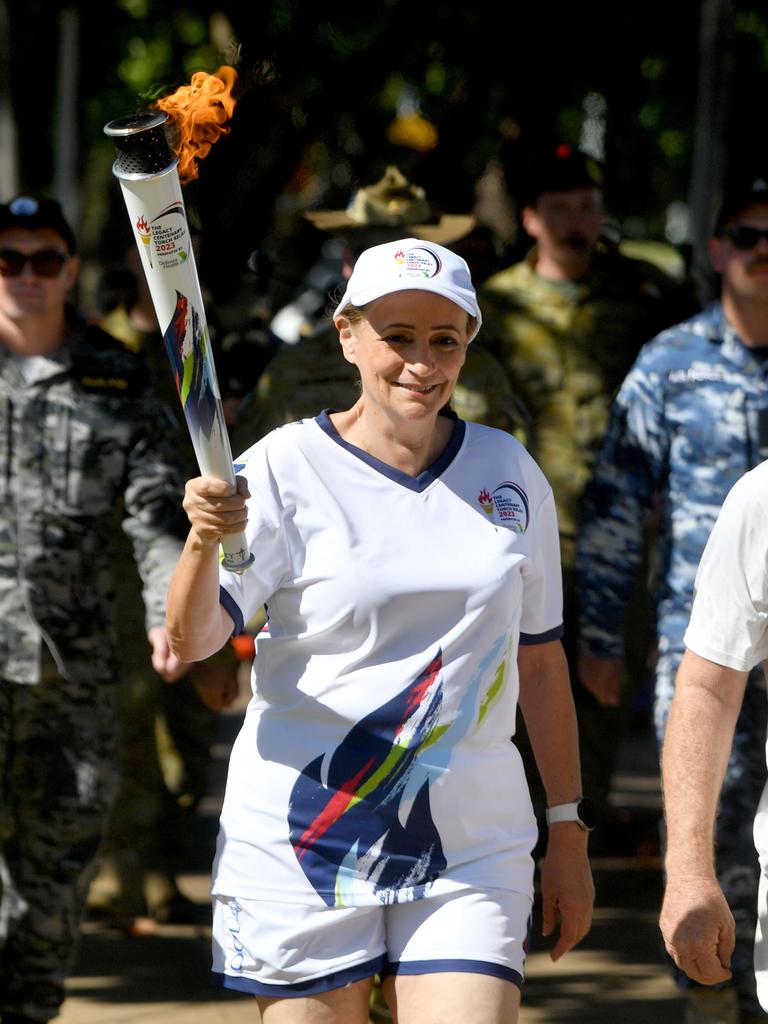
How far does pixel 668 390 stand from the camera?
19.4 ft

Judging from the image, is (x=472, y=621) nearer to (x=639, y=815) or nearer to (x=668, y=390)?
(x=668, y=390)

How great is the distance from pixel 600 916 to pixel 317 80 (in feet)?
16.7

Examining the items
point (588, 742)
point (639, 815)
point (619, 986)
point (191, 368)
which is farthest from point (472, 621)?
point (639, 815)

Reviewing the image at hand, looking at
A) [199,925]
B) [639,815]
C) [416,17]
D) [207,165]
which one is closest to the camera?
[199,925]

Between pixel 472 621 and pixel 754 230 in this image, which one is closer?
pixel 472 621

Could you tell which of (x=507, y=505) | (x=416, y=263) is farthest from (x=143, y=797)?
(x=416, y=263)

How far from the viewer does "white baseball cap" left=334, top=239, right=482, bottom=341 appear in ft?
12.5

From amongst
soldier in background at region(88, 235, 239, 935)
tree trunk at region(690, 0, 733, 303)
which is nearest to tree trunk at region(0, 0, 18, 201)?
tree trunk at region(690, 0, 733, 303)

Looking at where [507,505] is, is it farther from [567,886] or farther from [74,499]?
[74,499]

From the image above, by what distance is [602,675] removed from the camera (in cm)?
615

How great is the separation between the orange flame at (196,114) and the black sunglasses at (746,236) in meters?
2.48

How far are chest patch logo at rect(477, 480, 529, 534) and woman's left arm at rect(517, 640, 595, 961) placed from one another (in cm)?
31

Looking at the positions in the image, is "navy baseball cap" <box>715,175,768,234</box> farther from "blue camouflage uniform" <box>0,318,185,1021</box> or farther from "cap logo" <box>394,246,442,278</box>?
"cap logo" <box>394,246,442,278</box>

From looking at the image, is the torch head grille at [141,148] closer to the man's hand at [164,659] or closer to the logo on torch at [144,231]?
the logo on torch at [144,231]
